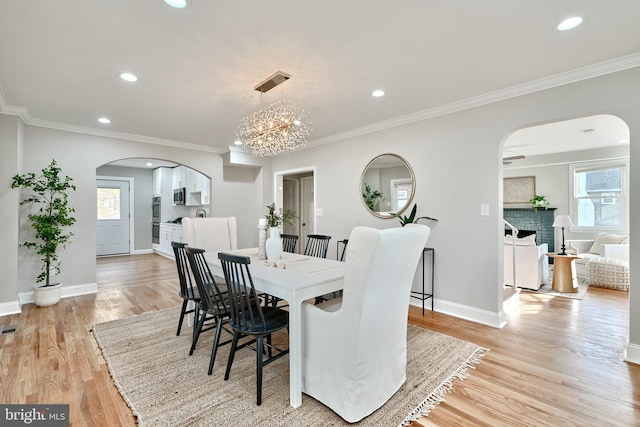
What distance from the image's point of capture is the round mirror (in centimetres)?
391

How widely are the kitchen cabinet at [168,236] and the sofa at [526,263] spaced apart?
6.59 metres

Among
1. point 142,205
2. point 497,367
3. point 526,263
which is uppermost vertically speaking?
point 142,205

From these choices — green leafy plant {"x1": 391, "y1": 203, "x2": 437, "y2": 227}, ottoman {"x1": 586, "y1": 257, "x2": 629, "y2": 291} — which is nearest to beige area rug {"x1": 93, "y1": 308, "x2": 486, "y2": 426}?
green leafy plant {"x1": 391, "y1": 203, "x2": 437, "y2": 227}

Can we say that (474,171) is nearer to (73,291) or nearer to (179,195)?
(73,291)

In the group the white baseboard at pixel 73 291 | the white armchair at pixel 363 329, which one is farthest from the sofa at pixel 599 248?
the white baseboard at pixel 73 291

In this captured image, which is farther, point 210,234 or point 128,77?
point 210,234

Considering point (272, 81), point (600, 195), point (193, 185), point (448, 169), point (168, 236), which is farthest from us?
point (168, 236)

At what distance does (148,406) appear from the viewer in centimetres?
185

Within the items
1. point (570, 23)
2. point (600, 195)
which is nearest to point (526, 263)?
point (600, 195)

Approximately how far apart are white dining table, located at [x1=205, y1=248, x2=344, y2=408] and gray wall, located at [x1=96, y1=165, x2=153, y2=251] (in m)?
7.08

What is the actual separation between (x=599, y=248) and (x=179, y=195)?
354 inches

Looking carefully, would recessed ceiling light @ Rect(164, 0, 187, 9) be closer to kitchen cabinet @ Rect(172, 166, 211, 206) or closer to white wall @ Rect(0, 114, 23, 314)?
white wall @ Rect(0, 114, 23, 314)

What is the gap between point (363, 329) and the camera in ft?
5.43

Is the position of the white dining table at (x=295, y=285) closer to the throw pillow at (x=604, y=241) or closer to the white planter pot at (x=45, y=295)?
the white planter pot at (x=45, y=295)
